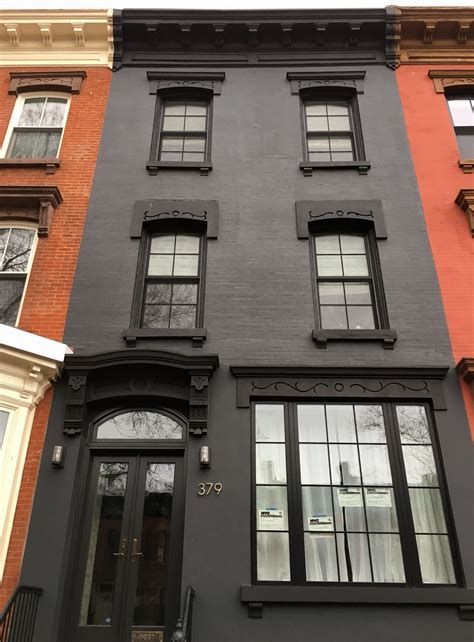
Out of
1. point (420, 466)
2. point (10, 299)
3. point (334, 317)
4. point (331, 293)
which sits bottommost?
point (420, 466)

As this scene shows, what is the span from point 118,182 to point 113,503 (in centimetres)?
556

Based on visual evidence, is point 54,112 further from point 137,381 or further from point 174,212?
point 137,381

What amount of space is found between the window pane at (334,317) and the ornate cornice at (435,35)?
5998 mm

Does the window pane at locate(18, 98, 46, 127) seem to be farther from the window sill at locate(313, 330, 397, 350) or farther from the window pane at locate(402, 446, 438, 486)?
the window pane at locate(402, 446, 438, 486)

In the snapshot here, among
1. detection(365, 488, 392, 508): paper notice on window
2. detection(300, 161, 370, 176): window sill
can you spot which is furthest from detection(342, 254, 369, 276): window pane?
detection(365, 488, 392, 508): paper notice on window

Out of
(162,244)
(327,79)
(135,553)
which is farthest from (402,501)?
(327,79)

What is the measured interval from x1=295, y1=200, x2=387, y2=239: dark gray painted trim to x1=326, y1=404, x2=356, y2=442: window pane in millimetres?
2992

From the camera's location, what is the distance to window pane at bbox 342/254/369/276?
28.2 feet

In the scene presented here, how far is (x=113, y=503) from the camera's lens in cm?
693

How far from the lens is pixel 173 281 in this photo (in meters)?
8.55

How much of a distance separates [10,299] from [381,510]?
6.37 metres

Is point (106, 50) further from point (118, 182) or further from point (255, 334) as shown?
point (255, 334)

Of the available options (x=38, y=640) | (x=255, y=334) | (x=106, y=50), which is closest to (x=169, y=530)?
(x=38, y=640)

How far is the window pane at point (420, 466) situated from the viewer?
6863mm
